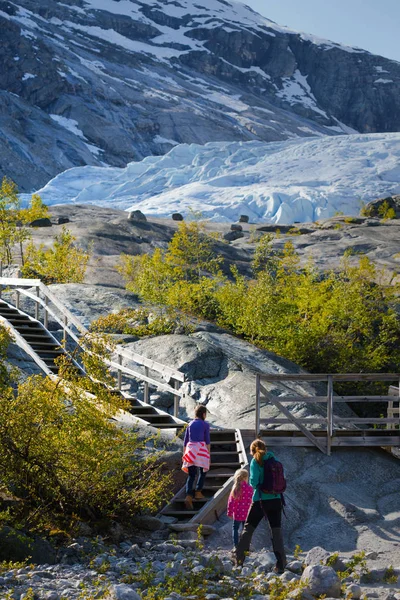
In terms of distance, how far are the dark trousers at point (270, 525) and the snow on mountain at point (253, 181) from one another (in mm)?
65167

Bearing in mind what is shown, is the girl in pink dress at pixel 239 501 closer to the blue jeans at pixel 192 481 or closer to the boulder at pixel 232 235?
the blue jeans at pixel 192 481

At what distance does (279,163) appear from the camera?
91.2m

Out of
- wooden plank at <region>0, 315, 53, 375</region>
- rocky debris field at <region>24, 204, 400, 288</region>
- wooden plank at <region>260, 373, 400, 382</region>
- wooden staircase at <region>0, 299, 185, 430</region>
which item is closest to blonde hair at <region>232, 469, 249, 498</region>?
wooden staircase at <region>0, 299, 185, 430</region>

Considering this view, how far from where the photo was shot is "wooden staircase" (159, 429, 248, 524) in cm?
1148

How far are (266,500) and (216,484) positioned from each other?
10.2ft

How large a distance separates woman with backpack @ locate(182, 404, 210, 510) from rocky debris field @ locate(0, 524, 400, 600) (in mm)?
1289

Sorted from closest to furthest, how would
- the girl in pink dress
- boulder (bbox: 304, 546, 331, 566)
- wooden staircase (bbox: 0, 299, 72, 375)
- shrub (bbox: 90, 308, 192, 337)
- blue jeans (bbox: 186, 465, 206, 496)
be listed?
boulder (bbox: 304, 546, 331, 566), the girl in pink dress, blue jeans (bbox: 186, 465, 206, 496), wooden staircase (bbox: 0, 299, 72, 375), shrub (bbox: 90, 308, 192, 337)

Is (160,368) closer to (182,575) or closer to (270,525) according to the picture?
(270,525)

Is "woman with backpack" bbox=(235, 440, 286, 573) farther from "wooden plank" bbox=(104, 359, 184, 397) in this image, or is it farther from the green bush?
the green bush

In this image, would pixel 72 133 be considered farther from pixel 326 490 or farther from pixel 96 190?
pixel 326 490

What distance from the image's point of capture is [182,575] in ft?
29.3

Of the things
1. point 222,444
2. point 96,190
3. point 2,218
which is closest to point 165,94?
point 96,190

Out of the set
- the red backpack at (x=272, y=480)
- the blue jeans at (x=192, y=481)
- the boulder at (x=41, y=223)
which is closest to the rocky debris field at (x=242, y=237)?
the boulder at (x=41, y=223)

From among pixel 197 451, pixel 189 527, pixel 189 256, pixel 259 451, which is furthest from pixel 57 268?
pixel 259 451
